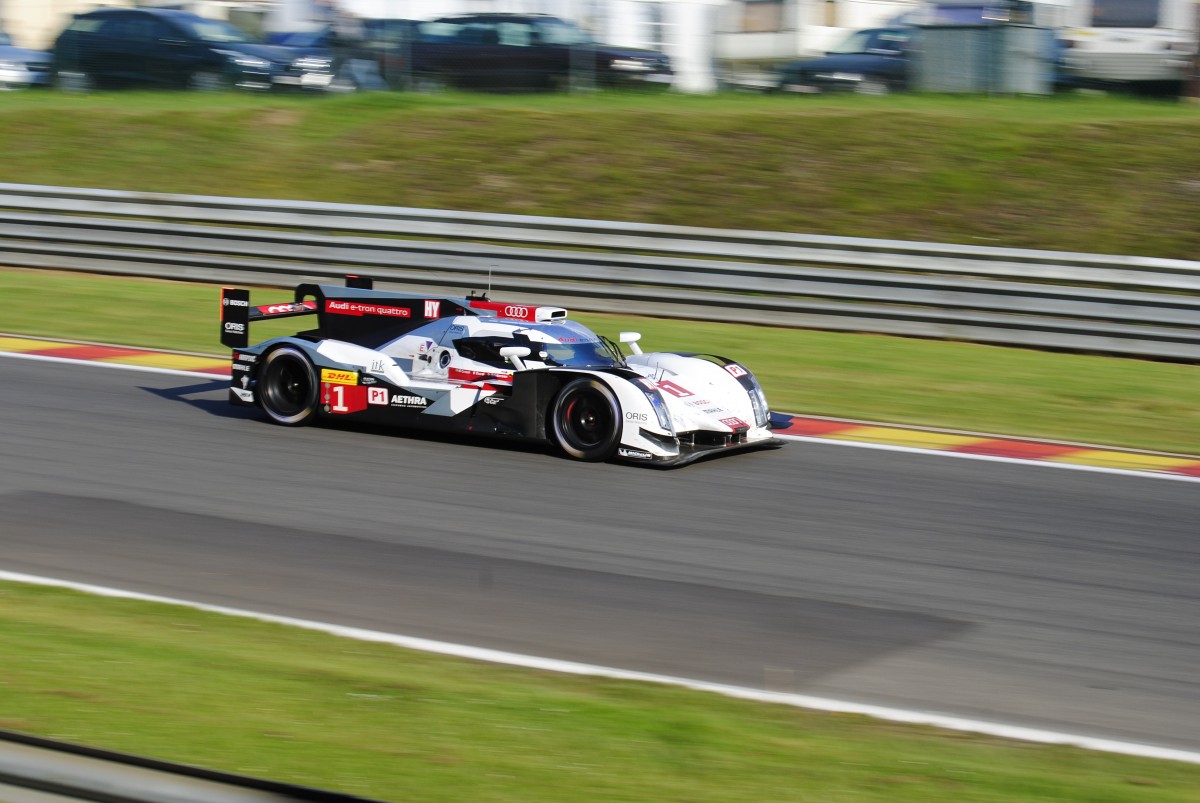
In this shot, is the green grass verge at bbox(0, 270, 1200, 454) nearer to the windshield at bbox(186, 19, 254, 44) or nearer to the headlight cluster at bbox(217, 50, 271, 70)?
the headlight cluster at bbox(217, 50, 271, 70)

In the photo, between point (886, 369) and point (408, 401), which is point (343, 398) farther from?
point (886, 369)

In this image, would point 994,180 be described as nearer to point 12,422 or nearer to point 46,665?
point 12,422

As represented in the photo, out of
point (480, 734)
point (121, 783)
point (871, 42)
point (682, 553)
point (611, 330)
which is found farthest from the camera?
point (871, 42)

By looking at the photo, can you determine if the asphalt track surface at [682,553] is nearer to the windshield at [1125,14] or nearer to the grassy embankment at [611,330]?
the grassy embankment at [611,330]

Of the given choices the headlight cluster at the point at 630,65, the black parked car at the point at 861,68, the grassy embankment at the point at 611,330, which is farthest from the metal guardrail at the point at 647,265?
the black parked car at the point at 861,68

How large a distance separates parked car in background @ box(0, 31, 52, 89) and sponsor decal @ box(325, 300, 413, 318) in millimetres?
17616

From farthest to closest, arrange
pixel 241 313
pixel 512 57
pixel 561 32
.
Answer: pixel 512 57, pixel 561 32, pixel 241 313

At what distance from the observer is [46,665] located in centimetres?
540

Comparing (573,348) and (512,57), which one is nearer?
(573,348)

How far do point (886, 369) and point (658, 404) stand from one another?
4.26 metres

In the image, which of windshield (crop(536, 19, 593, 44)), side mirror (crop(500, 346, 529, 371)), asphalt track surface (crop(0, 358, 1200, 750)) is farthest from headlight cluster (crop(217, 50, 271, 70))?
side mirror (crop(500, 346, 529, 371))

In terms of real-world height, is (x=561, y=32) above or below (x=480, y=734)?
above

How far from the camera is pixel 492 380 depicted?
32.1 feet

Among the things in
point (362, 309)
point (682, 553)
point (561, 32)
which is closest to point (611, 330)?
point (362, 309)
